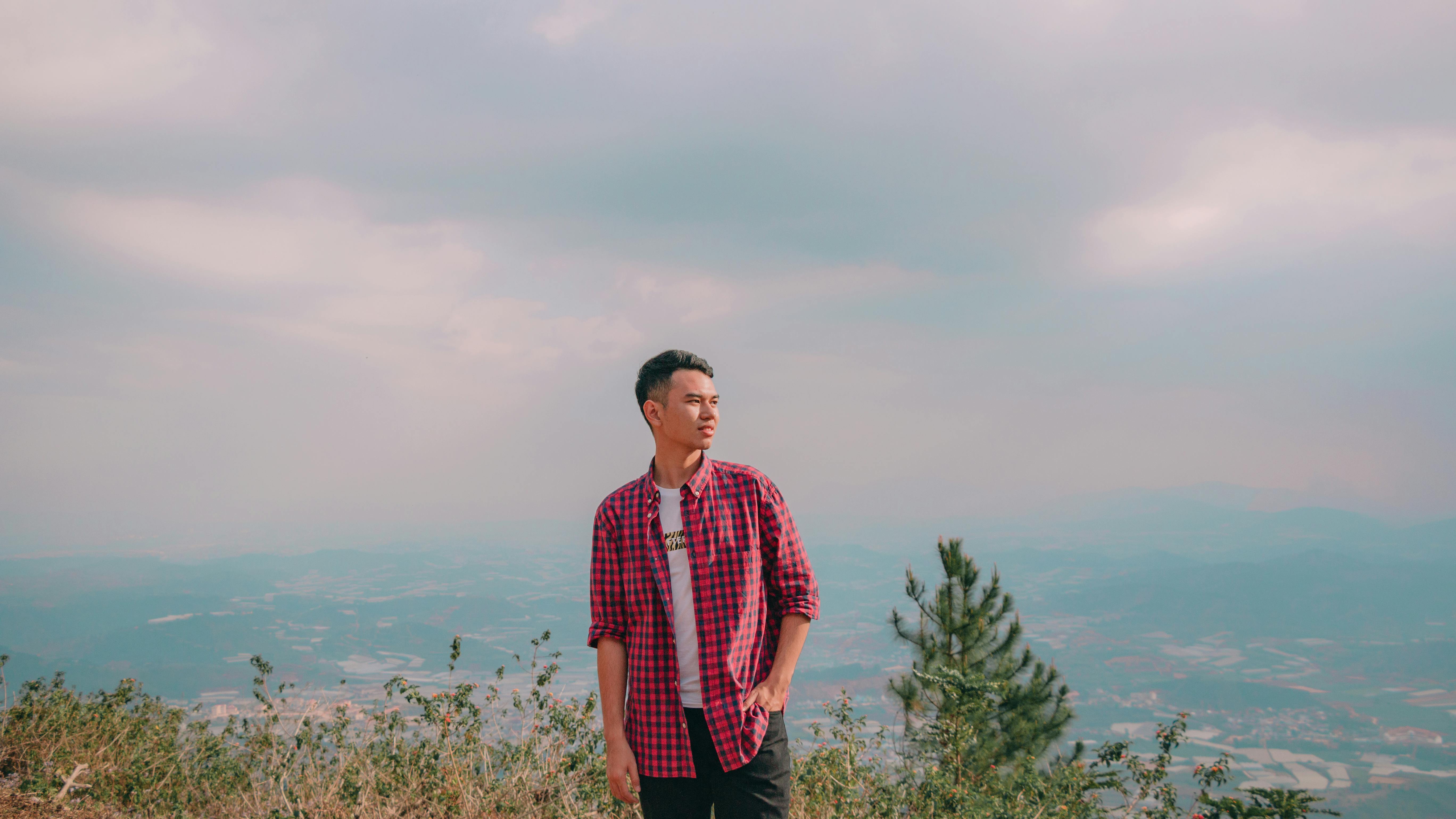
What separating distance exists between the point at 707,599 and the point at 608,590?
32 cm

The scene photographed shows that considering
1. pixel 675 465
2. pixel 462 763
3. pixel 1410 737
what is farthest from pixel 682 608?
pixel 1410 737

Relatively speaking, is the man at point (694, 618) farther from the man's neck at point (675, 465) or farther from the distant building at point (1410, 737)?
the distant building at point (1410, 737)

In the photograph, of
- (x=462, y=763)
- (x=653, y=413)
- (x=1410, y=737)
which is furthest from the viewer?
(x=1410, y=737)

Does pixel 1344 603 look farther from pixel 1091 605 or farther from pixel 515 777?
pixel 515 777

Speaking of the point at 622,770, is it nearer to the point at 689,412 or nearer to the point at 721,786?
the point at 721,786

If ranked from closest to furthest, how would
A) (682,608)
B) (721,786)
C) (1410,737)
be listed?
(721,786)
(682,608)
(1410,737)

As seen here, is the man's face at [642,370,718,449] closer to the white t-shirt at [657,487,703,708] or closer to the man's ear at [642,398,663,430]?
the man's ear at [642,398,663,430]

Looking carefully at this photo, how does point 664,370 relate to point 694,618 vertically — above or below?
above

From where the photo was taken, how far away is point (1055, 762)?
15.8ft

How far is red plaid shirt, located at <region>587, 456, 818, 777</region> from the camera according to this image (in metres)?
1.82

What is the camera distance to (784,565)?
1923 millimetres

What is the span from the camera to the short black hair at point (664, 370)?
2006mm

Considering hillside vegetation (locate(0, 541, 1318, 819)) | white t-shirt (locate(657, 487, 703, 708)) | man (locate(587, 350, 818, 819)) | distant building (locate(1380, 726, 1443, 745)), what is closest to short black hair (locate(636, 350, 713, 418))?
man (locate(587, 350, 818, 819))

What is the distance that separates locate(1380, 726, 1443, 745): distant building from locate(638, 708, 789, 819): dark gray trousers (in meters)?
84.8
